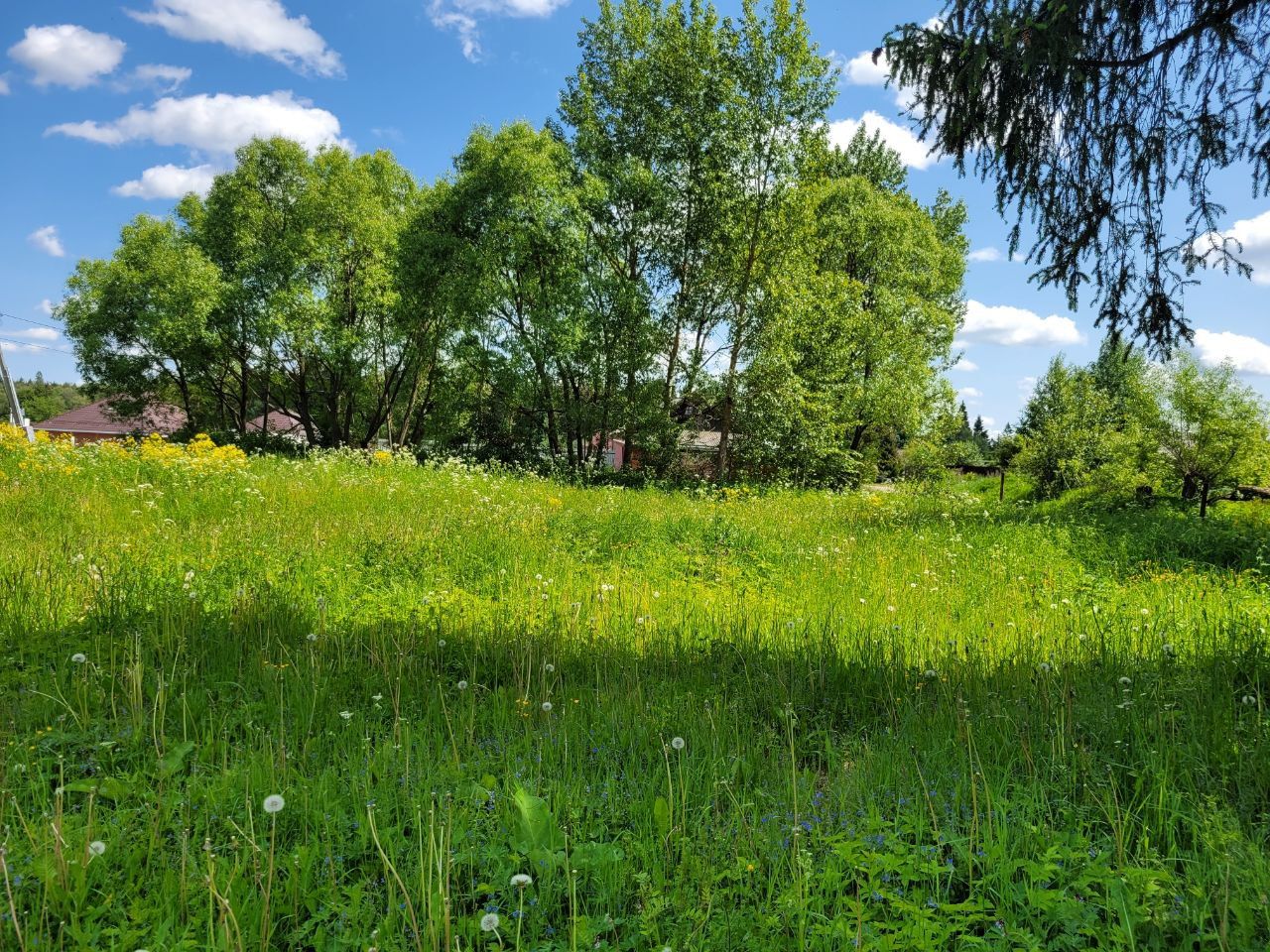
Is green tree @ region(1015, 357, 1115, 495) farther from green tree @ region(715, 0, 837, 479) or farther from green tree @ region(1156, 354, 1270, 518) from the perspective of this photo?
green tree @ region(715, 0, 837, 479)

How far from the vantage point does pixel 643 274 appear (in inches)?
798

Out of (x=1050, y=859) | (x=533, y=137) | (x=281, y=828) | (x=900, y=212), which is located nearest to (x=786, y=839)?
(x=1050, y=859)

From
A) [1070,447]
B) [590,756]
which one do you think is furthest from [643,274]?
[590,756]

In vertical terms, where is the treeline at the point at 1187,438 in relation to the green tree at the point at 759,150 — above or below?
below

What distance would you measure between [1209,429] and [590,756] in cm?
1550

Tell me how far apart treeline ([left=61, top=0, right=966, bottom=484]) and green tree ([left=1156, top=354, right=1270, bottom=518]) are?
8.51 meters

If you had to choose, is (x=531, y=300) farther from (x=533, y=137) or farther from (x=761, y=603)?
(x=761, y=603)

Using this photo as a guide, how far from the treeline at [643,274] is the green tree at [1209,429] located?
27.9ft

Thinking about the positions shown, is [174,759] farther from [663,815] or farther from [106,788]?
[663,815]

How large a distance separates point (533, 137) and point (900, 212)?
45.1 ft

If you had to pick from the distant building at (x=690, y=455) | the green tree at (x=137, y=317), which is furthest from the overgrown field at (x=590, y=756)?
the green tree at (x=137, y=317)

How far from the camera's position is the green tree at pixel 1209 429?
1264cm

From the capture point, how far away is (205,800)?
2406 millimetres

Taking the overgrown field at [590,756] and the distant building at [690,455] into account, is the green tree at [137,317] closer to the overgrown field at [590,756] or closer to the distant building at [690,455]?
the distant building at [690,455]
